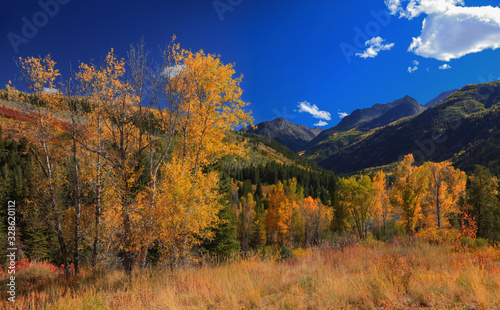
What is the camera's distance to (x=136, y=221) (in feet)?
28.5

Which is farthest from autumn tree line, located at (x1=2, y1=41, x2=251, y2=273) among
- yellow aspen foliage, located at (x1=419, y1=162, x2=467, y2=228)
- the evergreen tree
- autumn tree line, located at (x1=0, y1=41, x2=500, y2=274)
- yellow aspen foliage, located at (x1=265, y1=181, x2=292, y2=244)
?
yellow aspen foliage, located at (x1=265, y1=181, x2=292, y2=244)

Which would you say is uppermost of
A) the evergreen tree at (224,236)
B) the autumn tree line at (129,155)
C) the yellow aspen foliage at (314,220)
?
the autumn tree line at (129,155)

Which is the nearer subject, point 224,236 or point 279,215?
point 224,236

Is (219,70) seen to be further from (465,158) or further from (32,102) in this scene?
(465,158)

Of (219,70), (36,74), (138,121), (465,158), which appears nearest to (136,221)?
(138,121)

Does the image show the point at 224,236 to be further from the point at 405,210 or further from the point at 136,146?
the point at 405,210

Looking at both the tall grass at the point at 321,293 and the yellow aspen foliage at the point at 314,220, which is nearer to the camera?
the tall grass at the point at 321,293

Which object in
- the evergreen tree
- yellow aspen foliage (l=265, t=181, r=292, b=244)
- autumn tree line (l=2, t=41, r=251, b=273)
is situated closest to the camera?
autumn tree line (l=2, t=41, r=251, b=273)

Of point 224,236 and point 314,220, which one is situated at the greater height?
point 224,236

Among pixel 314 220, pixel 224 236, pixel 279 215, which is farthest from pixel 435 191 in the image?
pixel 224 236

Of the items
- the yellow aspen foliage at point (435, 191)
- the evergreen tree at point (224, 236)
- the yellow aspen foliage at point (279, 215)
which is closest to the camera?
the evergreen tree at point (224, 236)

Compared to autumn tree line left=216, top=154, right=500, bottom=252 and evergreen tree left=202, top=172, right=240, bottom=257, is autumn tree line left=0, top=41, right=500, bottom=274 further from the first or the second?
autumn tree line left=216, top=154, right=500, bottom=252

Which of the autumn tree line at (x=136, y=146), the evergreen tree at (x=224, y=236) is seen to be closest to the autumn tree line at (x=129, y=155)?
the autumn tree line at (x=136, y=146)

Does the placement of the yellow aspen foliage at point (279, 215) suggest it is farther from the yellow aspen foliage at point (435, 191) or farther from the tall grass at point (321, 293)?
the tall grass at point (321, 293)
